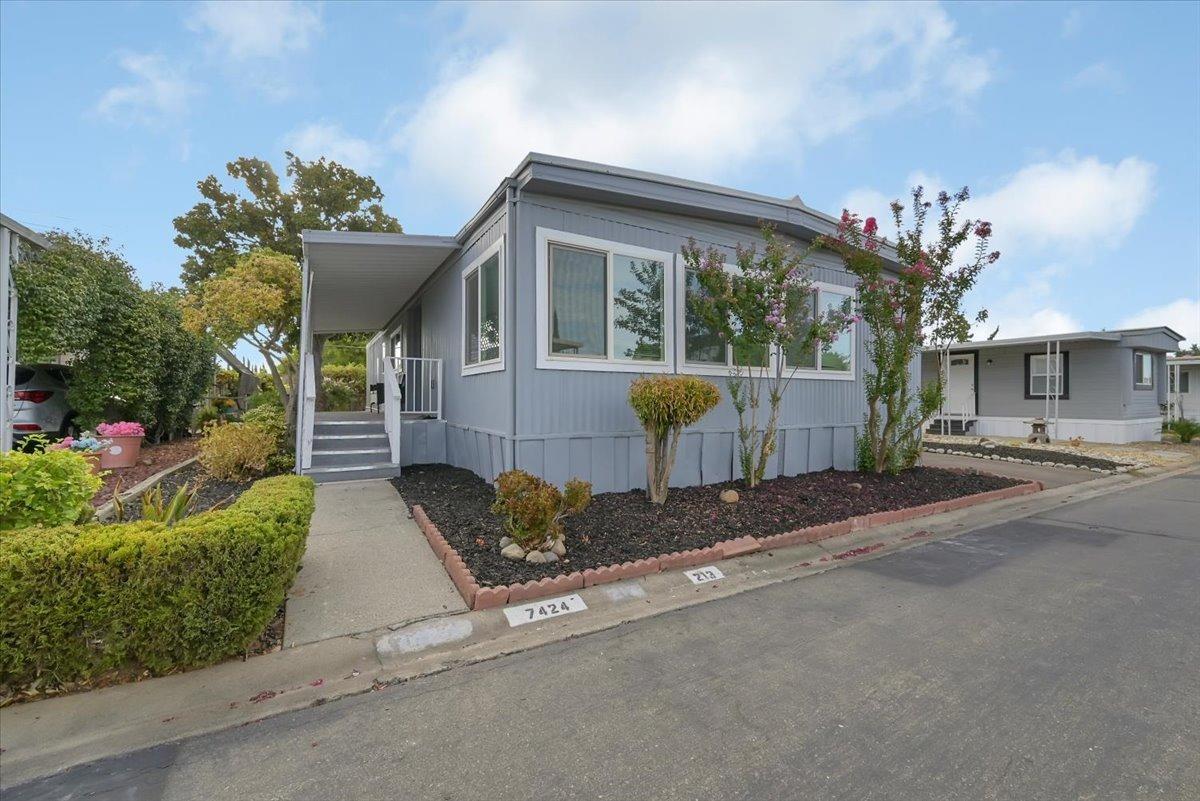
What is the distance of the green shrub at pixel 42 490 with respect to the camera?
2932mm

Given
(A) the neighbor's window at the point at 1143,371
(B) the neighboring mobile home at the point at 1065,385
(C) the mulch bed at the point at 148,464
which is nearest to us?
(C) the mulch bed at the point at 148,464

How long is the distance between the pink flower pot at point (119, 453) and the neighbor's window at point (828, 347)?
9.01 metres

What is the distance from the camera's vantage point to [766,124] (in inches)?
395

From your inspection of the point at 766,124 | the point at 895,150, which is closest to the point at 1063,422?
the point at 895,150

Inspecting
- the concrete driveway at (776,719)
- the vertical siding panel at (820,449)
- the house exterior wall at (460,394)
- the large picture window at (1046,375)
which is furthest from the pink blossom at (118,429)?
the large picture window at (1046,375)

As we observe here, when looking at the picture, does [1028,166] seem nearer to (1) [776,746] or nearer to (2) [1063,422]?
(2) [1063,422]

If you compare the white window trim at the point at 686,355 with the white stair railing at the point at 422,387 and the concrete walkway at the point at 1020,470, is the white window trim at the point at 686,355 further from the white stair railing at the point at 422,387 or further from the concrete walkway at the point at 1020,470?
the white stair railing at the point at 422,387

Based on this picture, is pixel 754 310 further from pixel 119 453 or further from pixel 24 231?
pixel 24 231

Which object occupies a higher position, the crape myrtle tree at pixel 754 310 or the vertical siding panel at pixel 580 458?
the crape myrtle tree at pixel 754 310

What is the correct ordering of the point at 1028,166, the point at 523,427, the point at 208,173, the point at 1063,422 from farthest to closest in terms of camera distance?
the point at 208,173 < the point at 1063,422 < the point at 1028,166 < the point at 523,427

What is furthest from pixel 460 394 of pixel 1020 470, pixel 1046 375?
Answer: pixel 1046 375

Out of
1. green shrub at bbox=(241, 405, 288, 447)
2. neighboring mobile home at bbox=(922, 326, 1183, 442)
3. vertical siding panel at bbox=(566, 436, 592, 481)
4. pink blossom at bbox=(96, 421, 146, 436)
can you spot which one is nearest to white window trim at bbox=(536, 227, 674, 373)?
vertical siding panel at bbox=(566, 436, 592, 481)

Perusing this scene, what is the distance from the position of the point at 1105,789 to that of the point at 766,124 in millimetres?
10545

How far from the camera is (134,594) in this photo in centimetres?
248
